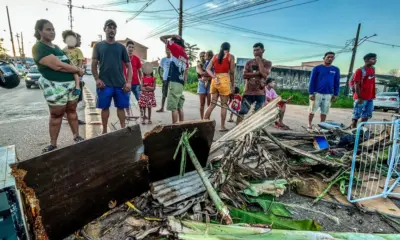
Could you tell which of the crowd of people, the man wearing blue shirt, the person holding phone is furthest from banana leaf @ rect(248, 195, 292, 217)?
the man wearing blue shirt

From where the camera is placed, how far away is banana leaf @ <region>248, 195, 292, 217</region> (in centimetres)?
211

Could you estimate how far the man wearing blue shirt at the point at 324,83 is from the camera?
215 inches

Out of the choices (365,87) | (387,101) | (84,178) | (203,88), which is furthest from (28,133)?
(387,101)

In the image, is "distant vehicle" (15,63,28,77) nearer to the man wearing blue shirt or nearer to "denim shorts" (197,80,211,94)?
"denim shorts" (197,80,211,94)

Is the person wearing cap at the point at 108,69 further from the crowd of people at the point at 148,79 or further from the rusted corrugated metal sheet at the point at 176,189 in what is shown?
the rusted corrugated metal sheet at the point at 176,189

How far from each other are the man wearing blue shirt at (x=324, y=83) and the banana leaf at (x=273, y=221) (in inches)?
159

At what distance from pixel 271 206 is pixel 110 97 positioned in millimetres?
2938

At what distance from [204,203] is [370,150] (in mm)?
2774

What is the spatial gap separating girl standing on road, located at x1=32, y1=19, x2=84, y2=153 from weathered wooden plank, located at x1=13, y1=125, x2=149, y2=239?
1.76 m

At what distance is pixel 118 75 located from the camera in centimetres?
373

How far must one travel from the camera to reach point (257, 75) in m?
4.87

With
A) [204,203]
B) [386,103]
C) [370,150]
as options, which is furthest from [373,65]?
[386,103]

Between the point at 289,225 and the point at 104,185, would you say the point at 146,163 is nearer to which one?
the point at 104,185

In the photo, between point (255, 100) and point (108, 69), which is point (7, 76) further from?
point (255, 100)
